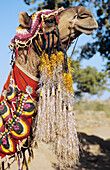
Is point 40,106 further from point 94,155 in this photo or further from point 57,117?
point 94,155

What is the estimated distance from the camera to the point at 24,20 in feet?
8.91

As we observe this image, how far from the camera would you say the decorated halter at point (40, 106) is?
8.46ft

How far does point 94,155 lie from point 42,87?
930 cm

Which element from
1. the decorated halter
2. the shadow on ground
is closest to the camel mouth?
the decorated halter

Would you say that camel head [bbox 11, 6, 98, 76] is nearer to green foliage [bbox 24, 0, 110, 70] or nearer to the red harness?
the red harness

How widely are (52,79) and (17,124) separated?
2.15 ft

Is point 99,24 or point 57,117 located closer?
point 57,117

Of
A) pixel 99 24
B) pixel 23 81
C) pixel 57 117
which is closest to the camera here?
pixel 57 117

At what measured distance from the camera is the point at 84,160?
1005cm

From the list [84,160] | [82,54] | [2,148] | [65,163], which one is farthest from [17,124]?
[84,160]

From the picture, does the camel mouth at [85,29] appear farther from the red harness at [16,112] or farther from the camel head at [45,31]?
the red harness at [16,112]

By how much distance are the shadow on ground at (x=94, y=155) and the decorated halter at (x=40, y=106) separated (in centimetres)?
574

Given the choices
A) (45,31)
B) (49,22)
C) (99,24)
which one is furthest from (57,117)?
(99,24)

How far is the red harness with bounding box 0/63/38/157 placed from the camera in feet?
8.62
